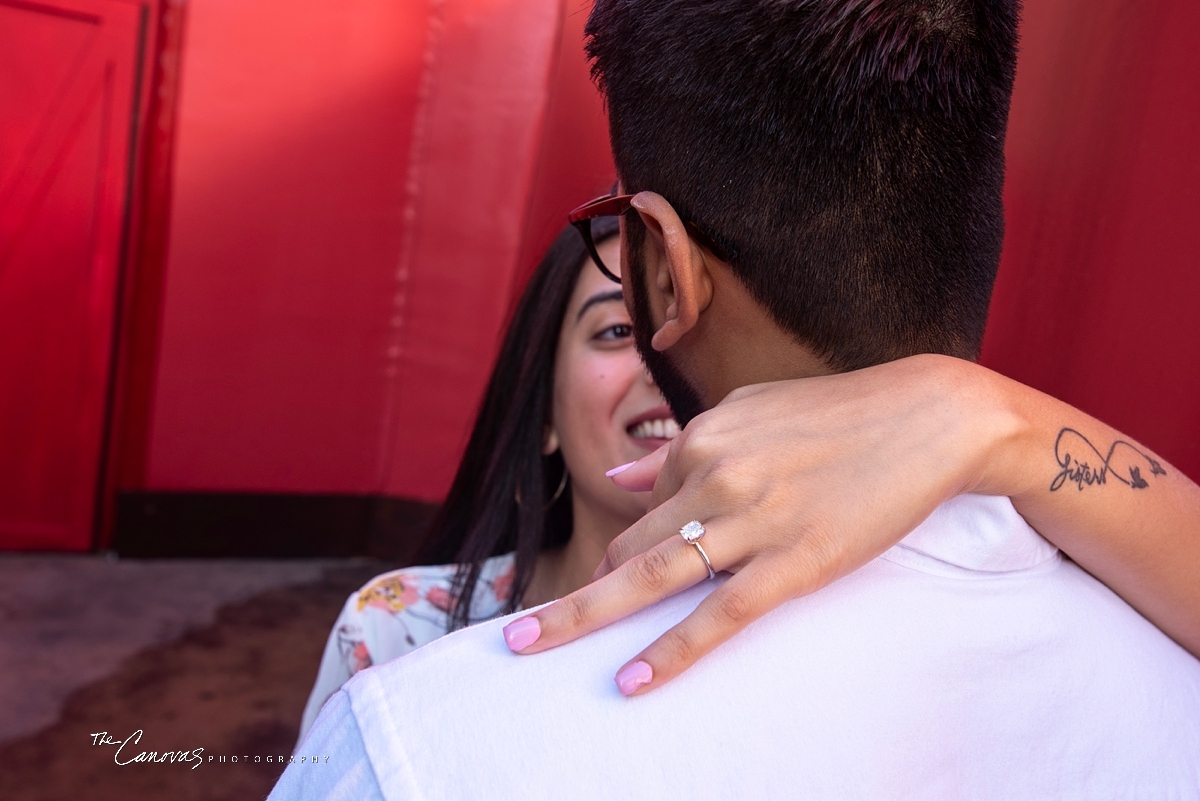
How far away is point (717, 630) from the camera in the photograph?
1.94 ft

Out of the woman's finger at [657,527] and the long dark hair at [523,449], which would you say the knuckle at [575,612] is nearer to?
the woman's finger at [657,527]

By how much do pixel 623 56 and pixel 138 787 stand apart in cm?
253

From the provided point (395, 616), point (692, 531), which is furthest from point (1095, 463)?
point (395, 616)

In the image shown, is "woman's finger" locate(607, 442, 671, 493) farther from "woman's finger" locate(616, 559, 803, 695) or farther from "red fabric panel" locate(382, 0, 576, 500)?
"red fabric panel" locate(382, 0, 576, 500)

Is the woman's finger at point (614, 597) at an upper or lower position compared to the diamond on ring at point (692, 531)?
lower

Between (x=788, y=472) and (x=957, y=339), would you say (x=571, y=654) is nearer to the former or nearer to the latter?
(x=788, y=472)

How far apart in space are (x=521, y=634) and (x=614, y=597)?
0.07 m

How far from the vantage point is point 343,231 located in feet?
13.6

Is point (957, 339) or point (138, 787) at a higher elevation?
point (957, 339)

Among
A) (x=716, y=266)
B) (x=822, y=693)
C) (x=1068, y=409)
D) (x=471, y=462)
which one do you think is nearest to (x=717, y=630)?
(x=822, y=693)

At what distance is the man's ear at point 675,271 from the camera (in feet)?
2.42

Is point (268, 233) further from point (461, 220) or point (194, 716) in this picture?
point (194, 716)

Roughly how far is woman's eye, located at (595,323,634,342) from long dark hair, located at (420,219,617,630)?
113mm

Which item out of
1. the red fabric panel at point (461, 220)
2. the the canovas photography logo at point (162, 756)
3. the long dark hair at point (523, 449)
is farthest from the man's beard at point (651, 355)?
the red fabric panel at point (461, 220)
